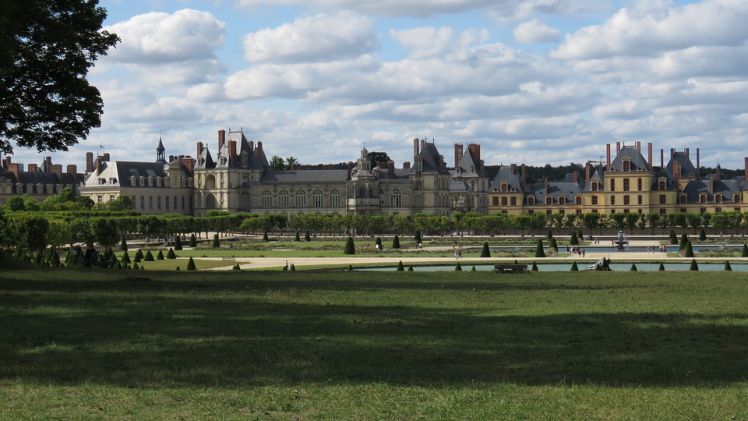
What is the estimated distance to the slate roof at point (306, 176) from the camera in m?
114

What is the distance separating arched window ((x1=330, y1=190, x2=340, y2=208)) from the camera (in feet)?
371

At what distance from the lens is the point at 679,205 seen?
99.4m

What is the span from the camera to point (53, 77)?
80.9 ft

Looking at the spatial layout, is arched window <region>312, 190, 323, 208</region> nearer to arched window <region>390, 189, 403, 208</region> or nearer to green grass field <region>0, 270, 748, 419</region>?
arched window <region>390, 189, 403, 208</region>

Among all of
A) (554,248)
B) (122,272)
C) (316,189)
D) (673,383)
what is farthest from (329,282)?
(316,189)

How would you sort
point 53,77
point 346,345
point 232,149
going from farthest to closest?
1. point 232,149
2. point 53,77
3. point 346,345

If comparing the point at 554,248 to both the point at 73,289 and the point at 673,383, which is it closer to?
the point at 73,289

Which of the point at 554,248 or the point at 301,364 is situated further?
the point at 554,248

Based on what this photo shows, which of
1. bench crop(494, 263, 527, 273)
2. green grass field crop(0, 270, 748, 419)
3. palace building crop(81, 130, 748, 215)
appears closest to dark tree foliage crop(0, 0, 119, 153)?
green grass field crop(0, 270, 748, 419)

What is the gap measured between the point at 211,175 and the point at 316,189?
13247mm

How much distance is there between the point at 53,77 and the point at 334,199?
88798 millimetres

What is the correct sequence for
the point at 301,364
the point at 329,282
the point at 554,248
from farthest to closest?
the point at 554,248
the point at 329,282
the point at 301,364

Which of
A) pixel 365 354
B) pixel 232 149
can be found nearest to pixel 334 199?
pixel 232 149

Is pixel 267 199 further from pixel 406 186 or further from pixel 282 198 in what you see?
pixel 406 186
